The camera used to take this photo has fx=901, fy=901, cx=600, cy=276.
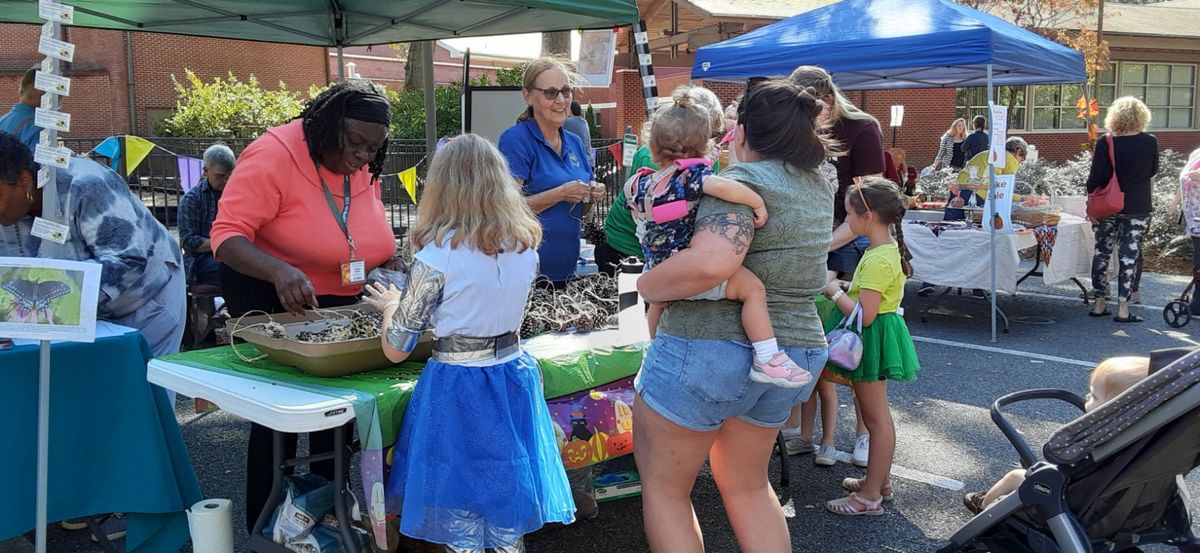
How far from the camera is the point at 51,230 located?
9.02 feet

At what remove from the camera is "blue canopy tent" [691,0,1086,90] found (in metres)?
6.68

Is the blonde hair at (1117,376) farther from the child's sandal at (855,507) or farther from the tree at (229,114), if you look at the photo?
the tree at (229,114)

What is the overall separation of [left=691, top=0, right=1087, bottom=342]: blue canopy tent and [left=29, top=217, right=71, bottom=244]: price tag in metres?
5.82

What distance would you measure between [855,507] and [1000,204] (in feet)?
14.1

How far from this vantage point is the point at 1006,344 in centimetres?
680

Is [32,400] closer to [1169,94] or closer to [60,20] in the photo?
[60,20]

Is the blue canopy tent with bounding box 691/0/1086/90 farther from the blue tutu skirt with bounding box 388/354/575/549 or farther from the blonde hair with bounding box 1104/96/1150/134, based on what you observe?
the blue tutu skirt with bounding box 388/354/575/549

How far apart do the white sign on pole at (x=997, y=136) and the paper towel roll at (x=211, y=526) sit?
239 inches

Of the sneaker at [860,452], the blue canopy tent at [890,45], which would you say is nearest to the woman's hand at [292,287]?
the sneaker at [860,452]

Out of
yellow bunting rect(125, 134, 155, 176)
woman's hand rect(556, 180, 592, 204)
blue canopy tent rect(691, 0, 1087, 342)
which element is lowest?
woman's hand rect(556, 180, 592, 204)

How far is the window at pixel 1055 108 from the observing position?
24.3 metres

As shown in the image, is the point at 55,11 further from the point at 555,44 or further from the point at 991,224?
the point at 555,44

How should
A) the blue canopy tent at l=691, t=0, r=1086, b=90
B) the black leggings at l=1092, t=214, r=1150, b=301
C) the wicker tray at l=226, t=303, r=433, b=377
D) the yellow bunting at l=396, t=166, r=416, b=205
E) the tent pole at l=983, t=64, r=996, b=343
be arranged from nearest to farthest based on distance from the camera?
1. the wicker tray at l=226, t=303, r=433, b=377
2. the blue canopy tent at l=691, t=0, r=1086, b=90
3. the tent pole at l=983, t=64, r=996, b=343
4. the black leggings at l=1092, t=214, r=1150, b=301
5. the yellow bunting at l=396, t=166, r=416, b=205

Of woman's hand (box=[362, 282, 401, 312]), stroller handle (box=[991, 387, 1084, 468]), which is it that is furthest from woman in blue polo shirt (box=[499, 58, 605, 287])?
stroller handle (box=[991, 387, 1084, 468])
